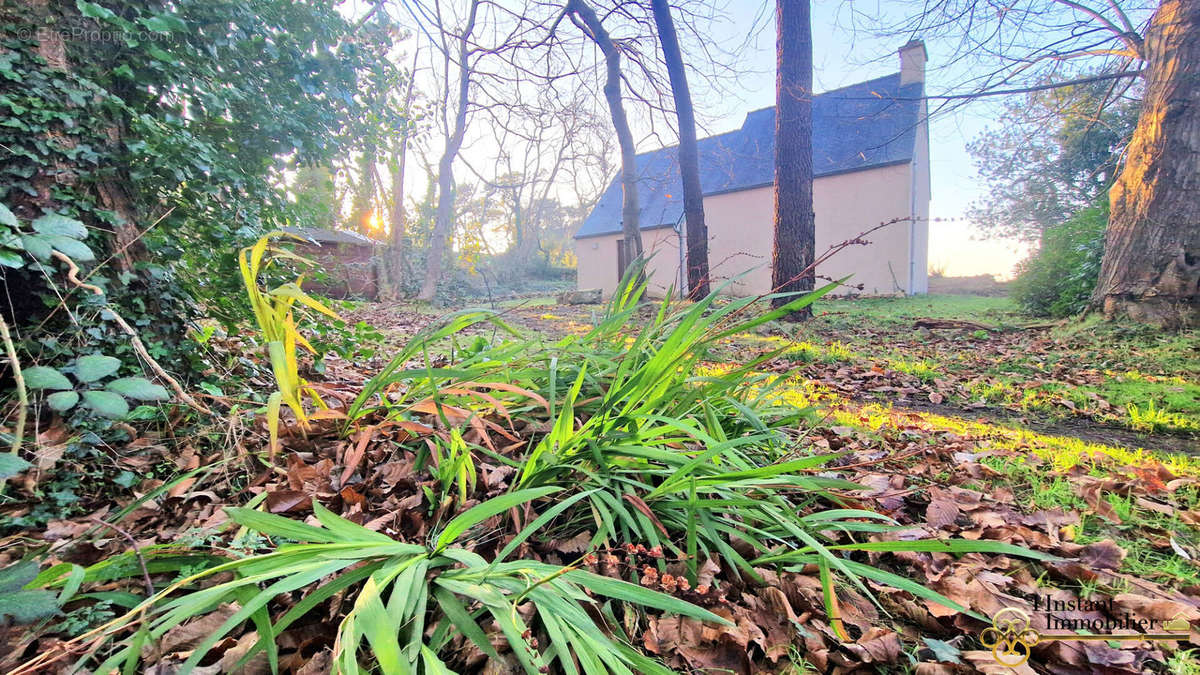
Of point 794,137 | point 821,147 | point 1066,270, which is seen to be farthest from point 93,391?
point 821,147

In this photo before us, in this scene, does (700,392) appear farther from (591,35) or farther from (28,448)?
(591,35)

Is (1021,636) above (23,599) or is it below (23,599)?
below

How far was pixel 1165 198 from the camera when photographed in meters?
4.55

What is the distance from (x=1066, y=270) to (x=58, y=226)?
1084 centimetres

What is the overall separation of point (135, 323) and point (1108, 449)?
3.94 m

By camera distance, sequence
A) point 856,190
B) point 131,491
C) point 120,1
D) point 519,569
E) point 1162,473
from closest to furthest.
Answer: point 519,569
point 131,491
point 120,1
point 1162,473
point 856,190

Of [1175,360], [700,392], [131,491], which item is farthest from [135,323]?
[1175,360]

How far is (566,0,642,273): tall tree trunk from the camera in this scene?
8727 millimetres

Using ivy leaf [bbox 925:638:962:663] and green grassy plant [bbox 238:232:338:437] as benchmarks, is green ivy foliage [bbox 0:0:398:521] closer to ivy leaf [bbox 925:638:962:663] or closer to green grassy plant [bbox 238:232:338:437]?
green grassy plant [bbox 238:232:338:437]

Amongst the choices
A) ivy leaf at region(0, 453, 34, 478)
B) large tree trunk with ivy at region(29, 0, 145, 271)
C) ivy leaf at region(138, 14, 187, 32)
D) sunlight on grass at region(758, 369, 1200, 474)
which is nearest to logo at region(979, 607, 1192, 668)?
sunlight on grass at region(758, 369, 1200, 474)

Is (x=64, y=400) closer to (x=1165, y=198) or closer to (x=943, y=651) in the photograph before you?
(x=943, y=651)

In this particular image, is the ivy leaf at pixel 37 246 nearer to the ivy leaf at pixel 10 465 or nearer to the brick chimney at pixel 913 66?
the ivy leaf at pixel 10 465

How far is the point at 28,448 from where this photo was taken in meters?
1.12

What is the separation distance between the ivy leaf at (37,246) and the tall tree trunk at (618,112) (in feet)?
23.8
